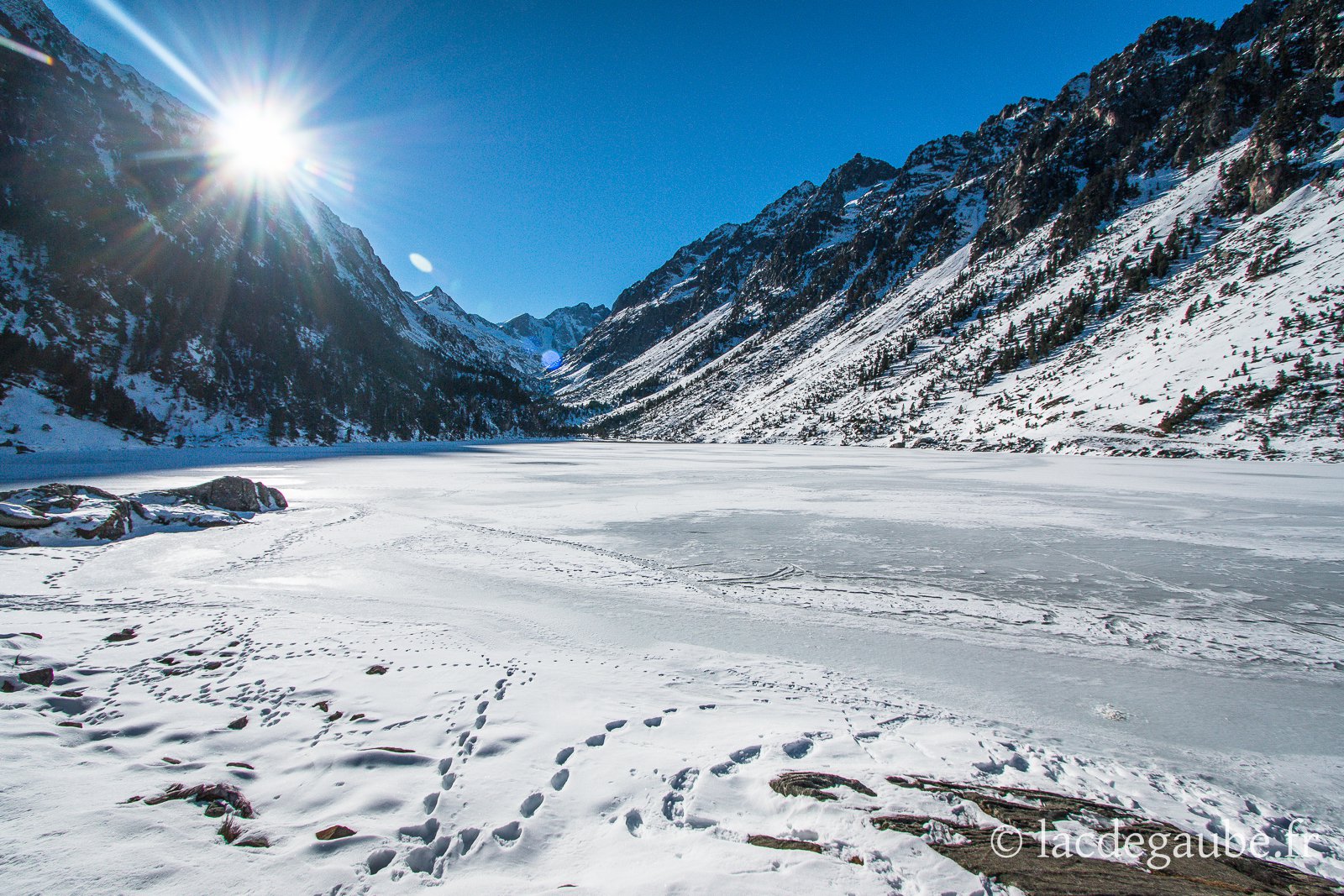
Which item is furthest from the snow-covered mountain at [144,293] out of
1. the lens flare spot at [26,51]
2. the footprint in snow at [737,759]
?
the footprint in snow at [737,759]

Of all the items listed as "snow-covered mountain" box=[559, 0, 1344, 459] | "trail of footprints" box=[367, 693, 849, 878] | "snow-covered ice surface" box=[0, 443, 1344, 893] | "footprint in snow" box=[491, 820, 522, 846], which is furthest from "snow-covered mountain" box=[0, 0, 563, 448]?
"footprint in snow" box=[491, 820, 522, 846]

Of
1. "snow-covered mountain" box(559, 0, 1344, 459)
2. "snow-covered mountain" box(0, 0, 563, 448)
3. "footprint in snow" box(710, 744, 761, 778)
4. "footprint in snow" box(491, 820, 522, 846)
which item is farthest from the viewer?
"snow-covered mountain" box(0, 0, 563, 448)

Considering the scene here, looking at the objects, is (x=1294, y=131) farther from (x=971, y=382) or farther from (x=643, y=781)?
(x=643, y=781)

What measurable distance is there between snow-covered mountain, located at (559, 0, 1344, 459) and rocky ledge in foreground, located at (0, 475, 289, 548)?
2425 inches

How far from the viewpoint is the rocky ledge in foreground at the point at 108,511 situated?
12.2 m

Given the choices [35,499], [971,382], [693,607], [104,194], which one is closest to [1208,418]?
[971,382]

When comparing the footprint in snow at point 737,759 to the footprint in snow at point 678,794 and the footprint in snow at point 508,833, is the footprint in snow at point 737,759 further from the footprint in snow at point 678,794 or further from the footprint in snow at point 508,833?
the footprint in snow at point 508,833

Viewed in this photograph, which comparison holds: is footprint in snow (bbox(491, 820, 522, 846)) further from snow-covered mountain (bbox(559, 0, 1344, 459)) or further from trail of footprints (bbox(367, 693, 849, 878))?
snow-covered mountain (bbox(559, 0, 1344, 459))

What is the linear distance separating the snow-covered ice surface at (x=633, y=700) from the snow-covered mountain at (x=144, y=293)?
311ft

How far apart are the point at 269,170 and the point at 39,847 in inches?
9012

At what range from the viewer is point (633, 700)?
5594 mm

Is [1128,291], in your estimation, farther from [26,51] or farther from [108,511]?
[26,51]

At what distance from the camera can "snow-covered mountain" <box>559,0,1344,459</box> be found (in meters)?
45.2

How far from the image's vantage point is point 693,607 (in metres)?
8.74
